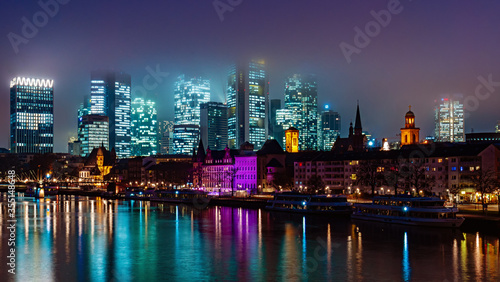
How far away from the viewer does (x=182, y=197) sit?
150 metres

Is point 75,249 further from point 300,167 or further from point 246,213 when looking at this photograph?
point 300,167

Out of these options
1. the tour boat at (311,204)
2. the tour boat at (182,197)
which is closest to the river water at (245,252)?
the tour boat at (311,204)

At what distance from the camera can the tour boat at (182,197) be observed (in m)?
138

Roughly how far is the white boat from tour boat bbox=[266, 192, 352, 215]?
26.3 ft

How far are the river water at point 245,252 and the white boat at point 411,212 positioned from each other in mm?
2081

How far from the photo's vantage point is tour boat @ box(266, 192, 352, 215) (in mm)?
99750

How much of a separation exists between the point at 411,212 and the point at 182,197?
266 ft

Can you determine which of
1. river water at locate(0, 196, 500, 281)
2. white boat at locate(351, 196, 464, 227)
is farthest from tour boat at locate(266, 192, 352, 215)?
river water at locate(0, 196, 500, 281)

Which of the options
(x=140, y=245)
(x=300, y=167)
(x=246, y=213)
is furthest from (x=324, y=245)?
(x=300, y=167)

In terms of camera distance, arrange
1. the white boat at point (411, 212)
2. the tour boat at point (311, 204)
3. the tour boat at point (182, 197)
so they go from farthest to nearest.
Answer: the tour boat at point (182, 197), the tour boat at point (311, 204), the white boat at point (411, 212)

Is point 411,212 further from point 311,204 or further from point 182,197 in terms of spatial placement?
point 182,197

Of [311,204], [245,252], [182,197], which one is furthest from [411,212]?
[182,197]

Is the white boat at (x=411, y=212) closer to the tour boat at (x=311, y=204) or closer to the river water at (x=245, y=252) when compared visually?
the river water at (x=245, y=252)

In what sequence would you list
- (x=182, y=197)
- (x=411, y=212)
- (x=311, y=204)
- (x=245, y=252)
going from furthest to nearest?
(x=182, y=197) → (x=311, y=204) → (x=411, y=212) → (x=245, y=252)
